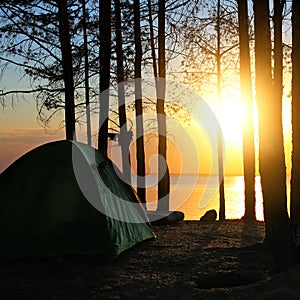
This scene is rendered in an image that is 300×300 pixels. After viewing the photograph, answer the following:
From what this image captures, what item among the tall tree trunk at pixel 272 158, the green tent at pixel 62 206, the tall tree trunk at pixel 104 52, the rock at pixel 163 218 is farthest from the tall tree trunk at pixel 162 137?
the tall tree trunk at pixel 272 158

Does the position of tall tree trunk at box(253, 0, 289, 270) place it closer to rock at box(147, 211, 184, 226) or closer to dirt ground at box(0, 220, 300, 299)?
dirt ground at box(0, 220, 300, 299)

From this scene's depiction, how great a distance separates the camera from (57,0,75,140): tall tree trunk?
15.7 metres

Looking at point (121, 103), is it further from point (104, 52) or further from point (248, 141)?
point (248, 141)

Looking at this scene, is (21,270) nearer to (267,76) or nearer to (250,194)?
(267,76)

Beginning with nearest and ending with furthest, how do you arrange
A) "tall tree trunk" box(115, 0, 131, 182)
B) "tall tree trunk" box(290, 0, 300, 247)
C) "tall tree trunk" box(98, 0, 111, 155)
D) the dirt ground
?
the dirt ground, "tall tree trunk" box(290, 0, 300, 247), "tall tree trunk" box(98, 0, 111, 155), "tall tree trunk" box(115, 0, 131, 182)

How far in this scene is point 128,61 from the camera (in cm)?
1925

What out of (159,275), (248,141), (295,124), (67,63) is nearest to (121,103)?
(67,63)

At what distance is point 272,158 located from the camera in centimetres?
848

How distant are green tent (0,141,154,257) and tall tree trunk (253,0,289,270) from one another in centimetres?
275

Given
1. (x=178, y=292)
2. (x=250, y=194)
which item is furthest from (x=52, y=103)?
(x=178, y=292)

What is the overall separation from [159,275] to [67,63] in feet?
29.2

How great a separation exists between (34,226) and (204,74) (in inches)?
555

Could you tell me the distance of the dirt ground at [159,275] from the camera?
7.39 m

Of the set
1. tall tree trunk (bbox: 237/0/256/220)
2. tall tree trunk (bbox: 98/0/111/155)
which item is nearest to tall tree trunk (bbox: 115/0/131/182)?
tall tree trunk (bbox: 98/0/111/155)
